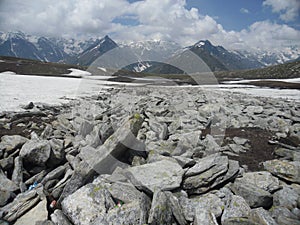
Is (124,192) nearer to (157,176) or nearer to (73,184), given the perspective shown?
(157,176)

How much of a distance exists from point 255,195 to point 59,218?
5430mm

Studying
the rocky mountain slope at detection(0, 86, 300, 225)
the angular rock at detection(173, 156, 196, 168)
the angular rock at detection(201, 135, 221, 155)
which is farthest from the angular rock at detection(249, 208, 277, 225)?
the angular rock at detection(201, 135, 221, 155)

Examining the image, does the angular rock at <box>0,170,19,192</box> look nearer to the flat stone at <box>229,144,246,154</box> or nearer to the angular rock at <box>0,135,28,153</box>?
the angular rock at <box>0,135,28,153</box>

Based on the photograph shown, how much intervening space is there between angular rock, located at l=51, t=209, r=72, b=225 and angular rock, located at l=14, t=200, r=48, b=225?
25 centimetres

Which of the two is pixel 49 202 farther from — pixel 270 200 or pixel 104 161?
pixel 270 200

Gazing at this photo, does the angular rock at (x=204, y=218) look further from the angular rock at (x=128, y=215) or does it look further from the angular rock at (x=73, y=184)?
the angular rock at (x=73, y=184)

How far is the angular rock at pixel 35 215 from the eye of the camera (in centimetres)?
535

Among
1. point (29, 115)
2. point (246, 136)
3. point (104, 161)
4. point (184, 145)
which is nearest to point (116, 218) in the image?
point (104, 161)

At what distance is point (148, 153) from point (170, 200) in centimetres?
273

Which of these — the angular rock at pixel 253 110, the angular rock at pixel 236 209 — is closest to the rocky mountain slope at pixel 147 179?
the angular rock at pixel 236 209

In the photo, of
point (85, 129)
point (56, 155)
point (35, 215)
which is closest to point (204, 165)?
point (35, 215)

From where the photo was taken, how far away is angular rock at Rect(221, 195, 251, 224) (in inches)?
202

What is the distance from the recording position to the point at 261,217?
4922mm

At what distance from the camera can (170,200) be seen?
530 centimetres
